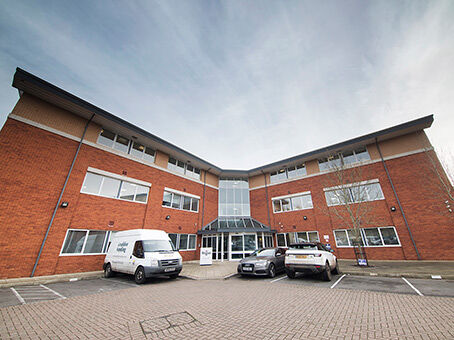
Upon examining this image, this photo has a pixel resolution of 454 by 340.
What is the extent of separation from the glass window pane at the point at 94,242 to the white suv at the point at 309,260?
1103cm

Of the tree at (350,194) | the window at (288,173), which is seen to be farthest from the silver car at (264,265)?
the window at (288,173)

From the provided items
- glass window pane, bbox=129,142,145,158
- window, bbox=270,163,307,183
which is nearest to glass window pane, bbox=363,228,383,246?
window, bbox=270,163,307,183

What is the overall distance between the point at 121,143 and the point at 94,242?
23.2ft

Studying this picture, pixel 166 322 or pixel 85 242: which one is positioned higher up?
pixel 85 242

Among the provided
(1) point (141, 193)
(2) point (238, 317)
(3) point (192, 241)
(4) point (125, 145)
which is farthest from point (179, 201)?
(2) point (238, 317)

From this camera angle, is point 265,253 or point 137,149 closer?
point 265,253

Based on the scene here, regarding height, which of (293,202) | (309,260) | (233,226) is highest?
(293,202)

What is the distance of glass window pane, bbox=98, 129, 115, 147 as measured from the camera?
1285 centimetres

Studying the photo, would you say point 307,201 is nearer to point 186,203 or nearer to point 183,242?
point 186,203

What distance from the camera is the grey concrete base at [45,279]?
25.6ft

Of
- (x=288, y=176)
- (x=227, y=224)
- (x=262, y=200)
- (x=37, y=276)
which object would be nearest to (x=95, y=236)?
(x=37, y=276)

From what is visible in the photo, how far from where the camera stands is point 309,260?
7824 mm

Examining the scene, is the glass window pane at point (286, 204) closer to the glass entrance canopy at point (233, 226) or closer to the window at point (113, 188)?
the glass entrance canopy at point (233, 226)

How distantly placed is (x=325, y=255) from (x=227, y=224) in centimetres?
1160
